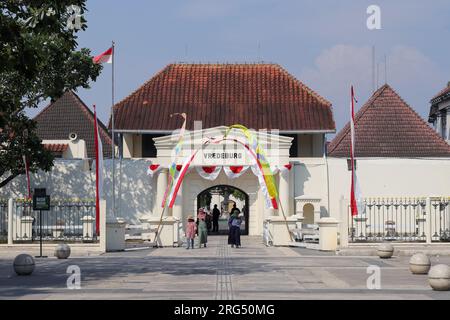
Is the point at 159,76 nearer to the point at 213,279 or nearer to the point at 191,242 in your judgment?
the point at 191,242

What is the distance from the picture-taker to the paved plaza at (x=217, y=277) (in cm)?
1878

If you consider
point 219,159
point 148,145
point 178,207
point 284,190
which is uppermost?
point 148,145

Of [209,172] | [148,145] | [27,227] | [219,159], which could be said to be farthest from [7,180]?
[219,159]

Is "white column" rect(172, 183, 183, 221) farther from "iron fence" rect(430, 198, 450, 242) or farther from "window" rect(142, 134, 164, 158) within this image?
"iron fence" rect(430, 198, 450, 242)

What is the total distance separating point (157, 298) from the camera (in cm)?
1780

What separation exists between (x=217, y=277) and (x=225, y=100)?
33.0m

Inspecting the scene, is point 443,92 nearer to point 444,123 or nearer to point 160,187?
point 444,123

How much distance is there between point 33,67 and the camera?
20625 millimetres

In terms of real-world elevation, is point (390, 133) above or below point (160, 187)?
above

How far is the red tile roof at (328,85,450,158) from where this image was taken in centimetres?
5441

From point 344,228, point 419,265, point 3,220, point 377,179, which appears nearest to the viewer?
point 419,265

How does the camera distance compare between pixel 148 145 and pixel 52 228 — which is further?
pixel 148 145

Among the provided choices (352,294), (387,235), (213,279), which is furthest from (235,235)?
(352,294)

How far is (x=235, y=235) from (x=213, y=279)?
15.4 m
